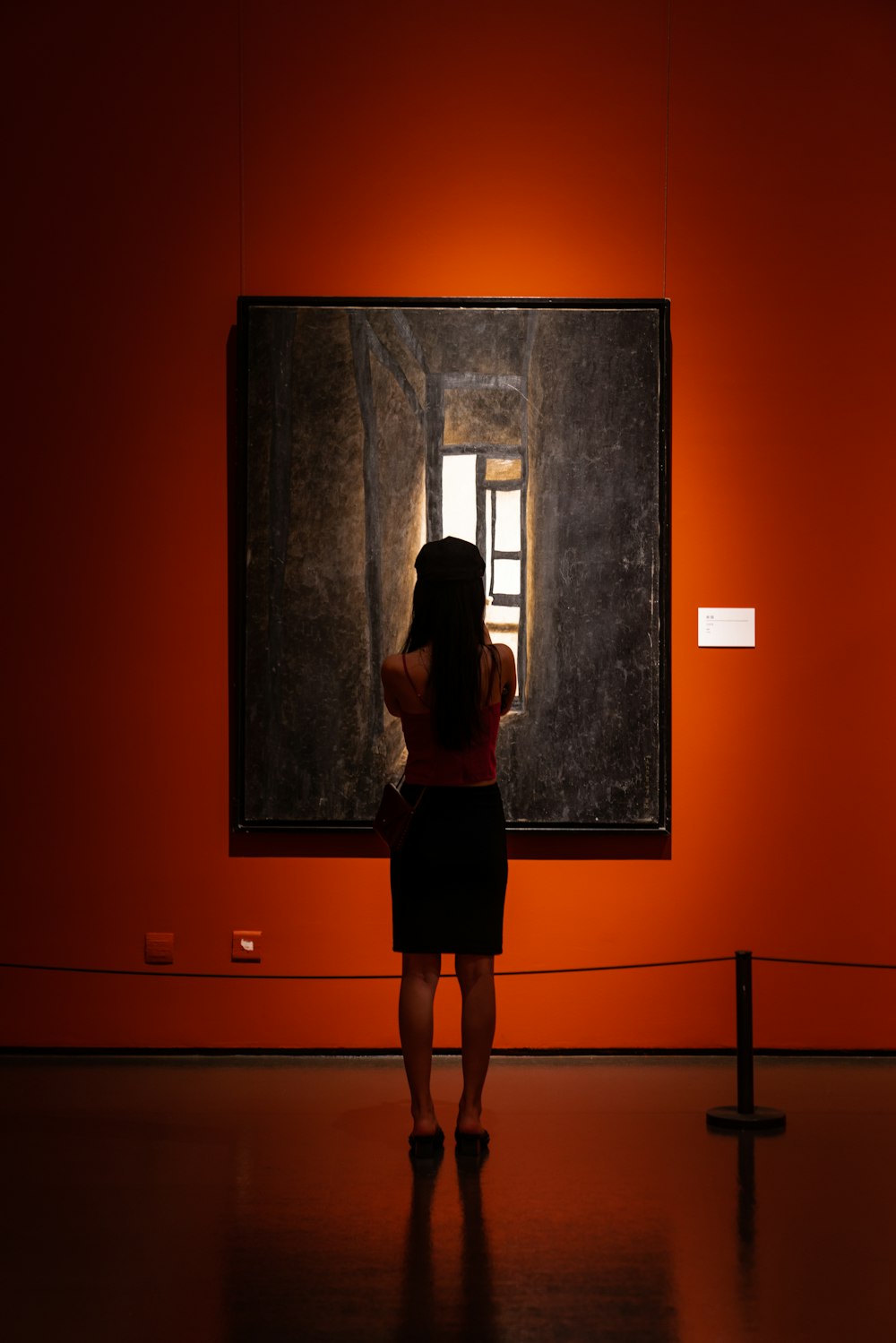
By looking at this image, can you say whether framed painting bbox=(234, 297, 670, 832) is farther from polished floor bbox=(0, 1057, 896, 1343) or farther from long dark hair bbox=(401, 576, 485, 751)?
long dark hair bbox=(401, 576, 485, 751)

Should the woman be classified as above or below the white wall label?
below

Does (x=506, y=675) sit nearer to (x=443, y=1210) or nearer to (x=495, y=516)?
(x=495, y=516)

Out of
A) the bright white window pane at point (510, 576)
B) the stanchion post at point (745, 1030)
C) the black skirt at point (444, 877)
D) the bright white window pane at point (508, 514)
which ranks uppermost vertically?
the bright white window pane at point (508, 514)

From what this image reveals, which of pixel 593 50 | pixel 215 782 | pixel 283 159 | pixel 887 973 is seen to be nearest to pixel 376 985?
pixel 215 782

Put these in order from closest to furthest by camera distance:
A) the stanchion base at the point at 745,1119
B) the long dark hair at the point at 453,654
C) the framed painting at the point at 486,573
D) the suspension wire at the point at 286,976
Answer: the long dark hair at the point at 453,654 < the stanchion base at the point at 745,1119 < the suspension wire at the point at 286,976 < the framed painting at the point at 486,573

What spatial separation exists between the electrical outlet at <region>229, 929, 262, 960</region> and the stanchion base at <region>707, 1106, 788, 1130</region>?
1680 mm

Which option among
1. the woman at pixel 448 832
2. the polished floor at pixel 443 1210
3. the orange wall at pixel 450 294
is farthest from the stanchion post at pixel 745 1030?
the orange wall at pixel 450 294

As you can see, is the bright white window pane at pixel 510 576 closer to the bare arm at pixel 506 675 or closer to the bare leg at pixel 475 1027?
the bare arm at pixel 506 675

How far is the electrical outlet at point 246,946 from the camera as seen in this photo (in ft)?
17.3

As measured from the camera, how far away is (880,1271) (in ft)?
10.4

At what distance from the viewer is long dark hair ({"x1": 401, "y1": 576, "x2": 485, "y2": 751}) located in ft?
13.2

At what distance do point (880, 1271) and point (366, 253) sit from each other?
3697 millimetres

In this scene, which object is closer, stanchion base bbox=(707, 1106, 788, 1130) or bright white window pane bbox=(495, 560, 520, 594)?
stanchion base bbox=(707, 1106, 788, 1130)

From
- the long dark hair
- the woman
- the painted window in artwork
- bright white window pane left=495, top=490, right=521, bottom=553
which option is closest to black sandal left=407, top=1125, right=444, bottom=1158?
the woman
